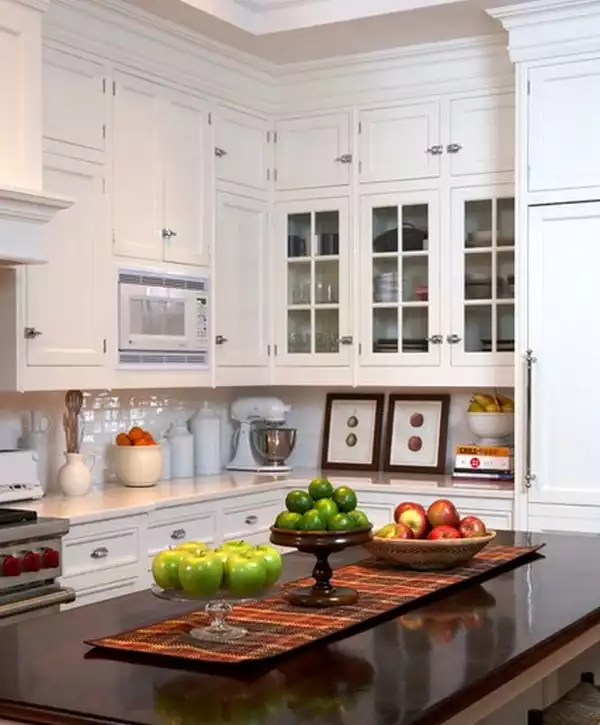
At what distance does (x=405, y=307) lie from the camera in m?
5.15

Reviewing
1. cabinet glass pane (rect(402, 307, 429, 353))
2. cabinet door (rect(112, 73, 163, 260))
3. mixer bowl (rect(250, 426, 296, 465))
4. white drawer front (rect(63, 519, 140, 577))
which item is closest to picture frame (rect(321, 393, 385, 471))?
mixer bowl (rect(250, 426, 296, 465))

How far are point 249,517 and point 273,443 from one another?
64cm

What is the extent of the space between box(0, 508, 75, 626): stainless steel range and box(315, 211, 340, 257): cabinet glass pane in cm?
211

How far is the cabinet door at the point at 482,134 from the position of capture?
16.1ft

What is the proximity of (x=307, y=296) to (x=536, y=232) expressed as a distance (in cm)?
125

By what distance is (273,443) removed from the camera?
5.39 metres

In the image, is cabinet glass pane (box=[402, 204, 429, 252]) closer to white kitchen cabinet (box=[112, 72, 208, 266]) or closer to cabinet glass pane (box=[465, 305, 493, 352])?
cabinet glass pane (box=[465, 305, 493, 352])

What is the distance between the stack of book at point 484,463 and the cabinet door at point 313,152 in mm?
1349

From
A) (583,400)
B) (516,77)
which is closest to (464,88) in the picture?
(516,77)

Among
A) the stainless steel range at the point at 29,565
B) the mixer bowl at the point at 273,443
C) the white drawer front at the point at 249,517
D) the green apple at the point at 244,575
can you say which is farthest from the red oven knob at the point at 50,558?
the mixer bowl at the point at 273,443

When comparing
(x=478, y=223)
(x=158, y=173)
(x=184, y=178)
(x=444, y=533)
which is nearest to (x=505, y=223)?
(x=478, y=223)

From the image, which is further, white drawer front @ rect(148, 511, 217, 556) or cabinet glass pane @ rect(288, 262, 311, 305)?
cabinet glass pane @ rect(288, 262, 311, 305)

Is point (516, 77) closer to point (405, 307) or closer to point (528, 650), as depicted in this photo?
point (405, 307)

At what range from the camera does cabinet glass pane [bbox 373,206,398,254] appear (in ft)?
17.0
